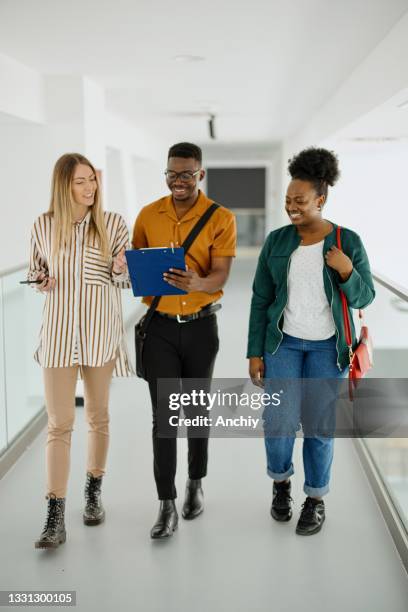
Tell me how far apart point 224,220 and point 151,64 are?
8.75ft

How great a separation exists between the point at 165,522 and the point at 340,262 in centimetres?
148

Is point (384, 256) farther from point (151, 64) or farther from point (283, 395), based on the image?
point (283, 395)

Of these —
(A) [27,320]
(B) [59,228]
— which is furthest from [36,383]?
(B) [59,228]

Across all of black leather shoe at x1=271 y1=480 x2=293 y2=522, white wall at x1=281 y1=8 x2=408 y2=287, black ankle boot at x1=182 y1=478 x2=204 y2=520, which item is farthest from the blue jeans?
white wall at x1=281 y1=8 x2=408 y2=287

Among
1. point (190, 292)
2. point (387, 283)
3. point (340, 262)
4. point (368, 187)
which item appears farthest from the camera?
point (368, 187)

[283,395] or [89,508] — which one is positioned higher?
[283,395]

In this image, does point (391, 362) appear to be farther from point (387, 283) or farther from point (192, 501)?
point (192, 501)

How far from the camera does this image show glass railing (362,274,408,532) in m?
3.58

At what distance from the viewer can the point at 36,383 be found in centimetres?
511

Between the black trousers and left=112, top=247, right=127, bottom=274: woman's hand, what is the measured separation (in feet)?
0.85

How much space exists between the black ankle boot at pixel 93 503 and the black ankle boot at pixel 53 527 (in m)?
0.23

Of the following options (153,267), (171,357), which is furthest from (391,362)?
(153,267)

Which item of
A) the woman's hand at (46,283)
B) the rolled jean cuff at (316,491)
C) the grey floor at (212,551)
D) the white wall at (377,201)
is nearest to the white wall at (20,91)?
the woman's hand at (46,283)

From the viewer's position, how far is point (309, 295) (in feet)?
10.1
